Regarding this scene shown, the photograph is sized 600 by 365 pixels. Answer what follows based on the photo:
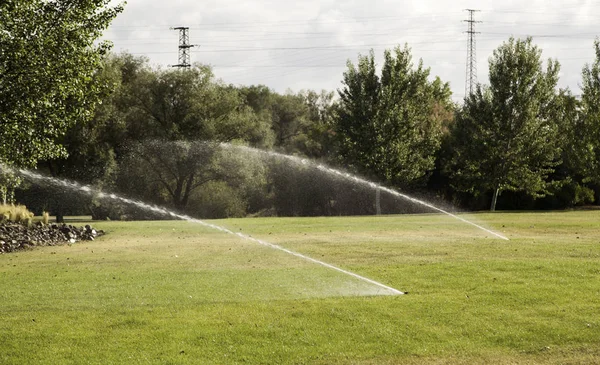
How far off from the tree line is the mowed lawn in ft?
91.3

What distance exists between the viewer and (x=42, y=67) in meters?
20.6

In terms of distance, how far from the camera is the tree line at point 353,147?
4666cm

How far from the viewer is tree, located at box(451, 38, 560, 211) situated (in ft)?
151

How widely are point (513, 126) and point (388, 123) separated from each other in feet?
28.8

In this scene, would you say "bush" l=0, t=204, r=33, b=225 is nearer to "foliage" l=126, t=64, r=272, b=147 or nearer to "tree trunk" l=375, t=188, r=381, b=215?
"foliage" l=126, t=64, r=272, b=147

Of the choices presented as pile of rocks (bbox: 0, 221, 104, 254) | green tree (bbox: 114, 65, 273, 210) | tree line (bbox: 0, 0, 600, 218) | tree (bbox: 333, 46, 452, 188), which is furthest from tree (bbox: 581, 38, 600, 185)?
pile of rocks (bbox: 0, 221, 104, 254)

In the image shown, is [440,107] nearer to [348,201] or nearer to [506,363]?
[348,201]

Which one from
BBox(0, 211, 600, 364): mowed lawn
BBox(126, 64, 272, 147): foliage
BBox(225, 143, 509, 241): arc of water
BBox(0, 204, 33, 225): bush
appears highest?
BBox(126, 64, 272, 147): foliage

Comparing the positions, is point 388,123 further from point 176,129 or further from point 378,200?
point 176,129

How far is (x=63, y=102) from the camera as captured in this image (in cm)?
2331

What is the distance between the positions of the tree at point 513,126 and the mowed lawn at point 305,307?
27.0 metres

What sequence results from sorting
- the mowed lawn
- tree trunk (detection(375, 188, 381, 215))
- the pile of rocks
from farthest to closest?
1. tree trunk (detection(375, 188, 381, 215))
2. the pile of rocks
3. the mowed lawn

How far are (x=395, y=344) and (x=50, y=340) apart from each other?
548 cm

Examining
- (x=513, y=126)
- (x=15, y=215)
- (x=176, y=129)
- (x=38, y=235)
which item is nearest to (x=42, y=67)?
(x=38, y=235)
